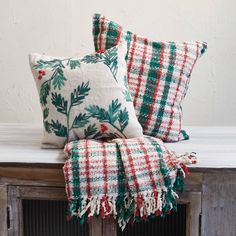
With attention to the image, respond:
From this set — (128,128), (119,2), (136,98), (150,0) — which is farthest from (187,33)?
(128,128)

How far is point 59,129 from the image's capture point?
3.46 feet

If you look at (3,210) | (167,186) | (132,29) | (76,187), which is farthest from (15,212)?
(132,29)

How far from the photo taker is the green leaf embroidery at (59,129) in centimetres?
105

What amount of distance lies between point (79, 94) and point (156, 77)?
25 centimetres

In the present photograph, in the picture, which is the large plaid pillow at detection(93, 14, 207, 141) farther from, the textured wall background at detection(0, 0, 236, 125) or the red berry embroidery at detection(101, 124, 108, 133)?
the textured wall background at detection(0, 0, 236, 125)

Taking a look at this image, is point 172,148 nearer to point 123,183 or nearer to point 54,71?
point 123,183

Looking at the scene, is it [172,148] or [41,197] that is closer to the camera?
[41,197]

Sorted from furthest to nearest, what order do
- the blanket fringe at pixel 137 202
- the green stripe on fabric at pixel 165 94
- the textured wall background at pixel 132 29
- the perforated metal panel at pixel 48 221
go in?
1. the textured wall background at pixel 132 29
2. the green stripe on fabric at pixel 165 94
3. the perforated metal panel at pixel 48 221
4. the blanket fringe at pixel 137 202

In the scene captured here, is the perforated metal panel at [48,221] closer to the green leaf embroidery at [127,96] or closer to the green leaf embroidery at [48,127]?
the green leaf embroidery at [48,127]

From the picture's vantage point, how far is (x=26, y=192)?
3.23 ft

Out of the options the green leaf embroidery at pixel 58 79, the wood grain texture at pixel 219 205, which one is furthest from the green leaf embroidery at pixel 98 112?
the wood grain texture at pixel 219 205

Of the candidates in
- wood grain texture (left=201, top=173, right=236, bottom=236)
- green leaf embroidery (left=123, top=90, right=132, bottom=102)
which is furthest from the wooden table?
green leaf embroidery (left=123, top=90, right=132, bottom=102)

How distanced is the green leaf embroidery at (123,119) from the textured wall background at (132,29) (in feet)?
2.05

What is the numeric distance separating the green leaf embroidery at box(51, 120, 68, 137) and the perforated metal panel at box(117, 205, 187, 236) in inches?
11.9
